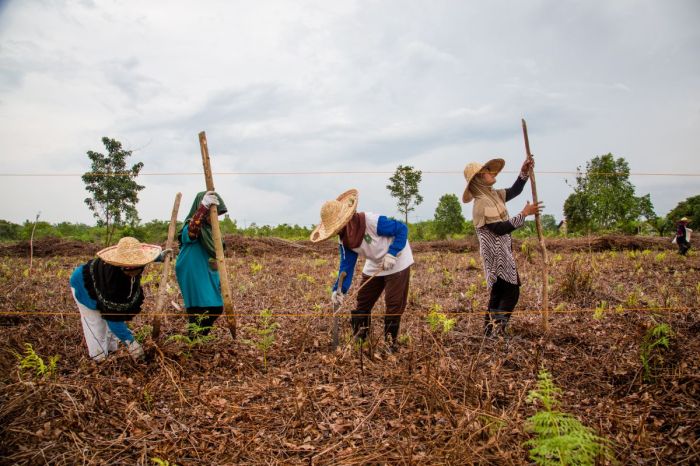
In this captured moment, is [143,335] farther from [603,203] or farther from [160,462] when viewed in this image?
[603,203]

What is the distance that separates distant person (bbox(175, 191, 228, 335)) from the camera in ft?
14.8

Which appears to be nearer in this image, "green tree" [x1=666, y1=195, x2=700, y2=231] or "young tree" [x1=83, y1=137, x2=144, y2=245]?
"young tree" [x1=83, y1=137, x2=144, y2=245]

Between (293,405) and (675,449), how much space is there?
Answer: 2507 millimetres

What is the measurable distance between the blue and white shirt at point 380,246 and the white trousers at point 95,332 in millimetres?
2219

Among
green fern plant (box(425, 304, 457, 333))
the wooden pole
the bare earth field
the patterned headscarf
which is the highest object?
the patterned headscarf

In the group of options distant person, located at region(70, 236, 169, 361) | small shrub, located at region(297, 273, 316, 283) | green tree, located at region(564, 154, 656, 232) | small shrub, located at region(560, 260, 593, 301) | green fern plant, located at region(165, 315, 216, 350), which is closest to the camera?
distant person, located at region(70, 236, 169, 361)

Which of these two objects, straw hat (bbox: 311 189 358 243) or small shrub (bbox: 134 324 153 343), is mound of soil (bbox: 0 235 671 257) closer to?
small shrub (bbox: 134 324 153 343)

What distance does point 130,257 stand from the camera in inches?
161

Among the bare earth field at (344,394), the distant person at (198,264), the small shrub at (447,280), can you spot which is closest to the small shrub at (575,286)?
the bare earth field at (344,394)

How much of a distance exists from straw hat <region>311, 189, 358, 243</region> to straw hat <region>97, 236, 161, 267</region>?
1444 mm

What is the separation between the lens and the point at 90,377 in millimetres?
3988

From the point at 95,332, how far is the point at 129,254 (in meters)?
0.88

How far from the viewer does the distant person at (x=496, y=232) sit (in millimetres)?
4645

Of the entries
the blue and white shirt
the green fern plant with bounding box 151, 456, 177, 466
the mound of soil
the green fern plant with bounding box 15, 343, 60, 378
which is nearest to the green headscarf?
the blue and white shirt
